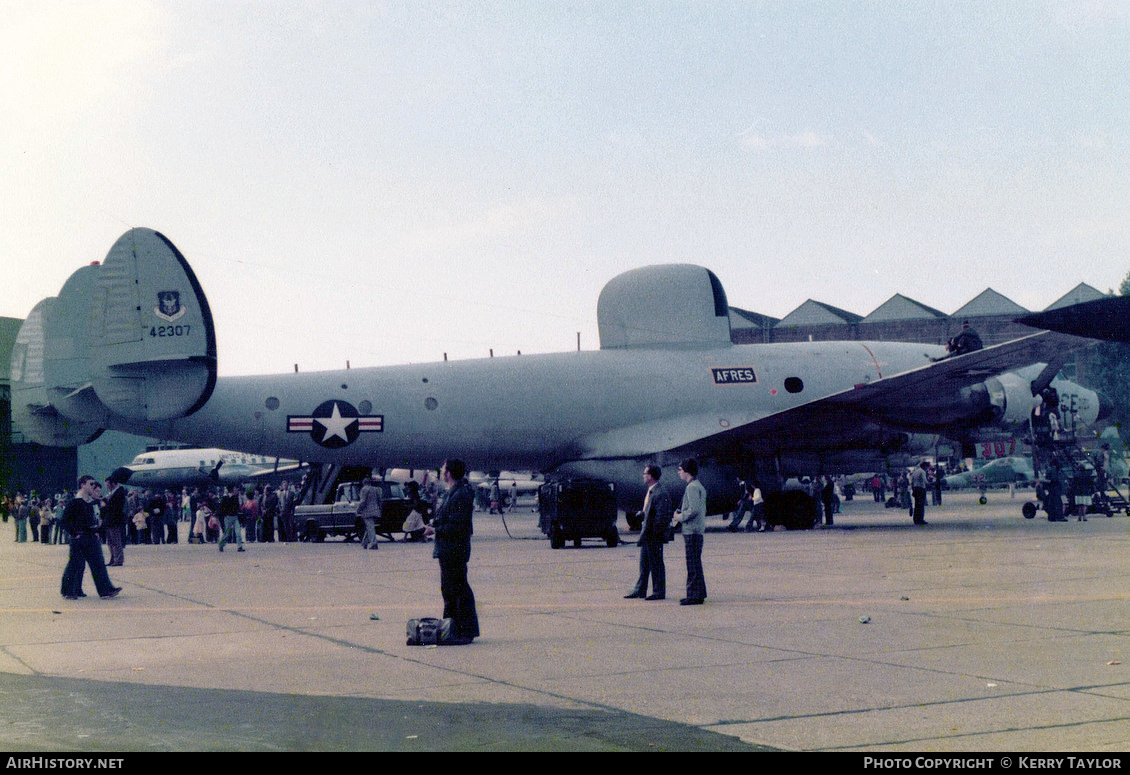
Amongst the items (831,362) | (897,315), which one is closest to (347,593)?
(831,362)

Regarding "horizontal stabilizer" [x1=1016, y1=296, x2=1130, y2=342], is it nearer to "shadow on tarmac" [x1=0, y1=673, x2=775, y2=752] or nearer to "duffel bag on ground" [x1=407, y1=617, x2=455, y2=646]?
"shadow on tarmac" [x1=0, y1=673, x2=775, y2=752]

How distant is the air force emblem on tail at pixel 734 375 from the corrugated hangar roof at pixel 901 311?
74.6m

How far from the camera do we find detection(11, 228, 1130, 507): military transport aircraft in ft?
85.4

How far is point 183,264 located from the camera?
26.2 meters

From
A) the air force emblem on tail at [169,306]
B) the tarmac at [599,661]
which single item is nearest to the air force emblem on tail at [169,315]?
the air force emblem on tail at [169,306]

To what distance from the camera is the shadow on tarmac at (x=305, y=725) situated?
6.78 m

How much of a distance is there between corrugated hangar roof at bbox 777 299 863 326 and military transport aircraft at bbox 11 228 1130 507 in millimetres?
76350

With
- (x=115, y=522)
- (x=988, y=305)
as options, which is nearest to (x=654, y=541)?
(x=115, y=522)

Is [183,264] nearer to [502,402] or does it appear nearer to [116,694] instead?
[502,402]

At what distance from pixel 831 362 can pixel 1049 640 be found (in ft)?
71.9

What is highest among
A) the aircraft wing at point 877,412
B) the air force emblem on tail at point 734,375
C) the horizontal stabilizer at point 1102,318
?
the air force emblem on tail at point 734,375

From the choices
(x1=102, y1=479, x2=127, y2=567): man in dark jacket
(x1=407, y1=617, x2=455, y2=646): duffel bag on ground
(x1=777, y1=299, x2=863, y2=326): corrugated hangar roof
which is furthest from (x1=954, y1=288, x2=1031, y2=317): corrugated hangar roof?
(x1=407, y1=617, x2=455, y2=646): duffel bag on ground

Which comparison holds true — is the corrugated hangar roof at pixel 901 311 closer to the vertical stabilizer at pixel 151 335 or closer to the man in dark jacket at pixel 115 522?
the vertical stabilizer at pixel 151 335
